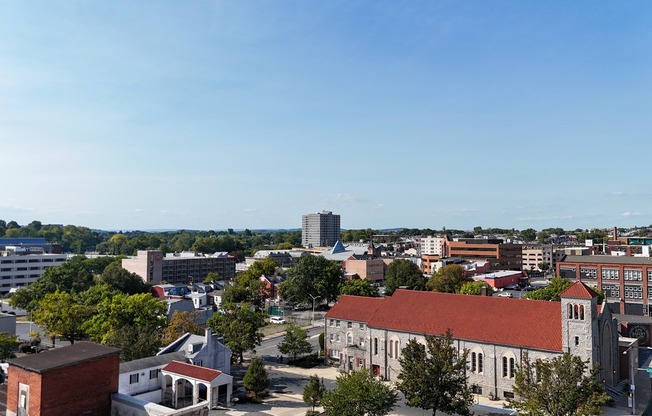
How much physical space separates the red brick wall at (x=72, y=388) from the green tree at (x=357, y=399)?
16.6 metres

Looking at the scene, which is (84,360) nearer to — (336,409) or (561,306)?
(336,409)

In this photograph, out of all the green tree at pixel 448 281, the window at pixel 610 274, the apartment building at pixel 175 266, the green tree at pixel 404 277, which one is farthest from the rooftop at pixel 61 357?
the apartment building at pixel 175 266

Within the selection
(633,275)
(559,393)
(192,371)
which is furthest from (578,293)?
(633,275)

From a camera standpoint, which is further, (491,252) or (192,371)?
(491,252)

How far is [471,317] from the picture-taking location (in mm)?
Result: 51219

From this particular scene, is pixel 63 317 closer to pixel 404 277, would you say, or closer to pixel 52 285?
pixel 52 285

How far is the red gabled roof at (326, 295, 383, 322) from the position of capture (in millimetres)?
58594

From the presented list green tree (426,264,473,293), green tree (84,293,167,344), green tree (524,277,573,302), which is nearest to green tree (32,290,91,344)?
green tree (84,293,167,344)

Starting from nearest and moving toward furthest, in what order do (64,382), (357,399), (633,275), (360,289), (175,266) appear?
(64,382) < (357,399) < (633,275) < (360,289) < (175,266)

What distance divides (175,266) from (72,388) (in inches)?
4668

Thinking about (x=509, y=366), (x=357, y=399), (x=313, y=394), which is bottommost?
(x=313, y=394)

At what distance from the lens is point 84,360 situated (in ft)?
118

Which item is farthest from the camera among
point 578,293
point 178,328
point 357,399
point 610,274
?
point 610,274

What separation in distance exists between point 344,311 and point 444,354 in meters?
24.7
